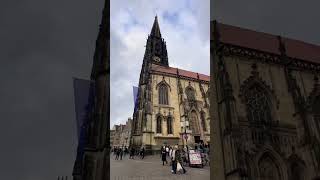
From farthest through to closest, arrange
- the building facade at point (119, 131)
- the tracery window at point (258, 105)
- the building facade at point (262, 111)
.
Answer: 1. the tracery window at point (258, 105)
2. the building facade at point (262, 111)
3. the building facade at point (119, 131)

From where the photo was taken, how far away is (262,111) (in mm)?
21344

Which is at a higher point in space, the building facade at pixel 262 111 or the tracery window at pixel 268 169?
the building facade at pixel 262 111

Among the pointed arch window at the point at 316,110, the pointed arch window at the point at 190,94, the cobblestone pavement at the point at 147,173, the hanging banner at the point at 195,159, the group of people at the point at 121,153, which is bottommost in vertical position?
the cobblestone pavement at the point at 147,173

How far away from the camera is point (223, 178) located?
55.3 ft

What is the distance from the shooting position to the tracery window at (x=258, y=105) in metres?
20.8

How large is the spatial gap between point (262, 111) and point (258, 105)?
44cm

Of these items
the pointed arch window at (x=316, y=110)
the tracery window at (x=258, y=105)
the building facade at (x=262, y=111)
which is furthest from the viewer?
the pointed arch window at (x=316, y=110)

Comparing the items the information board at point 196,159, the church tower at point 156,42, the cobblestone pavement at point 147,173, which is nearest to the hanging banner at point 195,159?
the information board at point 196,159

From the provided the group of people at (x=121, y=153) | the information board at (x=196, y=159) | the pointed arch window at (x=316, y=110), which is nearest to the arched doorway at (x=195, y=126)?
the group of people at (x=121, y=153)

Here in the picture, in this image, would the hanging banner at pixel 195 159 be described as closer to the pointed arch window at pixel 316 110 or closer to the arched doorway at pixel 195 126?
the arched doorway at pixel 195 126

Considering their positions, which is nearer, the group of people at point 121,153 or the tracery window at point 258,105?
the group of people at point 121,153

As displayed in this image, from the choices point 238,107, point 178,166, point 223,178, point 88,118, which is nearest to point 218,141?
point 223,178

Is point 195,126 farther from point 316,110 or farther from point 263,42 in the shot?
point 263,42

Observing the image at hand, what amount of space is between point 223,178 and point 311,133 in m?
6.57
